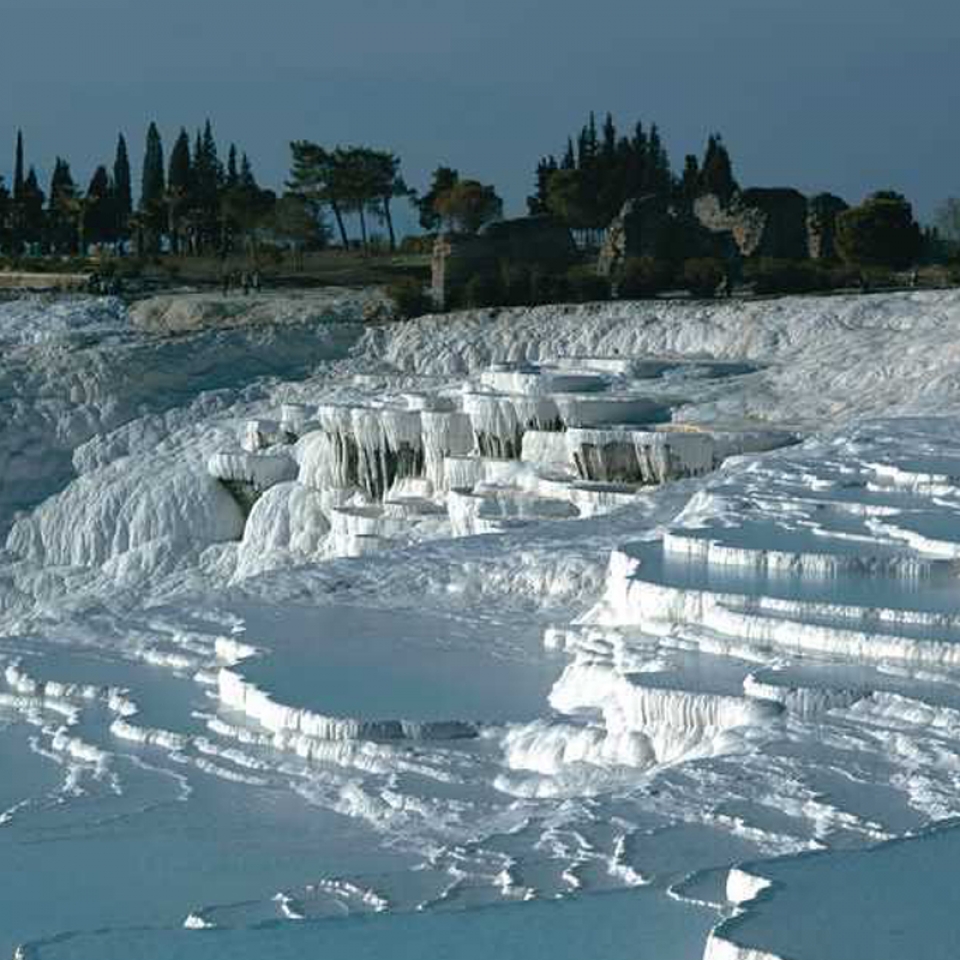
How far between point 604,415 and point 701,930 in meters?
14.0

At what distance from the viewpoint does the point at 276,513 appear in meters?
22.9

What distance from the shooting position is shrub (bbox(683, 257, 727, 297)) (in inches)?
1206

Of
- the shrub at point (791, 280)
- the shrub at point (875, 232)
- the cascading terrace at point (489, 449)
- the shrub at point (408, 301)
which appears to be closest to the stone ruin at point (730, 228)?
the shrub at point (875, 232)

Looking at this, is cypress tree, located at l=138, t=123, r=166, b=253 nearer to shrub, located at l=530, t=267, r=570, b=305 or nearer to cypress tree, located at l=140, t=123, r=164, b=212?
cypress tree, located at l=140, t=123, r=164, b=212

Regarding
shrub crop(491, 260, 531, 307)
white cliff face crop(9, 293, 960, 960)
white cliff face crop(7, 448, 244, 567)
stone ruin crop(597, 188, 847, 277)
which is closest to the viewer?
white cliff face crop(9, 293, 960, 960)

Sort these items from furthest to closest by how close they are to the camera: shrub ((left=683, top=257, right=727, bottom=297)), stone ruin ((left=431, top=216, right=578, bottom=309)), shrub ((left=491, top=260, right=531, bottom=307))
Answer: stone ruin ((left=431, top=216, right=578, bottom=309)) → shrub ((left=491, top=260, right=531, bottom=307)) → shrub ((left=683, top=257, right=727, bottom=297))

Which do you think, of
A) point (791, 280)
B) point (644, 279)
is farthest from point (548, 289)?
point (791, 280)

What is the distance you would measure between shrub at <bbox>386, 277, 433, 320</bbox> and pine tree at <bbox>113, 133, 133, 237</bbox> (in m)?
18.3

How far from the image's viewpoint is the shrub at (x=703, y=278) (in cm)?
3062

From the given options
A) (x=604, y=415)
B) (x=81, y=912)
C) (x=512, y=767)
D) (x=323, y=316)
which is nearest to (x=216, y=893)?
(x=81, y=912)

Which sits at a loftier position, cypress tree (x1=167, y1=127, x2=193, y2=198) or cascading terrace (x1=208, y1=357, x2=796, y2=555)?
cypress tree (x1=167, y1=127, x2=193, y2=198)

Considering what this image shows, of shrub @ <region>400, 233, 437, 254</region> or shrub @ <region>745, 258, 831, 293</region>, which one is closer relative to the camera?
shrub @ <region>745, 258, 831, 293</region>

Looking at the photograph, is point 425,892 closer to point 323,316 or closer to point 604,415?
point 604,415

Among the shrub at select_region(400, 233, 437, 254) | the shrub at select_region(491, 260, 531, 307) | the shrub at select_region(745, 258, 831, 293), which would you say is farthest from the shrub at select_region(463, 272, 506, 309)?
the shrub at select_region(400, 233, 437, 254)
